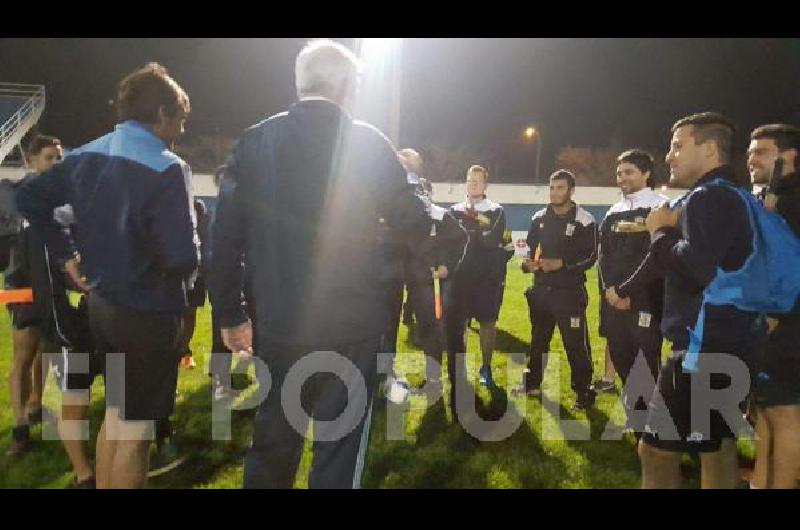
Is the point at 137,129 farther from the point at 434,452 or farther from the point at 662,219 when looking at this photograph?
the point at 434,452

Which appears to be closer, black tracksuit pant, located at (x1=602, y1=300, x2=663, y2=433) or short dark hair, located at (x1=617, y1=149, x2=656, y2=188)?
black tracksuit pant, located at (x1=602, y1=300, x2=663, y2=433)

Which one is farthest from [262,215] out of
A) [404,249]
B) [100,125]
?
[100,125]

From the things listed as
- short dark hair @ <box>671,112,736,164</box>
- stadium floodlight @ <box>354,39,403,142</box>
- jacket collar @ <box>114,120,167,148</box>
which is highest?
stadium floodlight @ <box>354,39,403,142</box>

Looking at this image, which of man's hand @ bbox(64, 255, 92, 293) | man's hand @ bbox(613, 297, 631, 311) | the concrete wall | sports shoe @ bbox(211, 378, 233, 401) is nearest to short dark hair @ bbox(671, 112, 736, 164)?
man's hand @ bbox(613, 297, 631, 311)

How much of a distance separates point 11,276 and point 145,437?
217 cm

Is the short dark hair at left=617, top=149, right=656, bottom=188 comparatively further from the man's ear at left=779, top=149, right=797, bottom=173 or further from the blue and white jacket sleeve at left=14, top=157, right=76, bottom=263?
the blue and white jacket sleeve at left=14, top=157, right=76, bottom=263

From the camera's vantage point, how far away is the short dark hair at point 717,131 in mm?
2740

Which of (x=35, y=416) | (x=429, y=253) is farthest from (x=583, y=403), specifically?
(x=35, y=416)

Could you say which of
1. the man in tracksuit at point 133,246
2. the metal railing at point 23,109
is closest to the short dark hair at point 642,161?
the man in tracksuit at point 133,246

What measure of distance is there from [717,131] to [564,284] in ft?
8.42

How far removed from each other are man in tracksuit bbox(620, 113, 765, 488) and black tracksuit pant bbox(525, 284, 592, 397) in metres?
2.21

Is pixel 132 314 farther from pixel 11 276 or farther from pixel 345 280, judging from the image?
pixel 11 276

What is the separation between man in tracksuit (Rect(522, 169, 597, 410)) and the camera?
5082mm

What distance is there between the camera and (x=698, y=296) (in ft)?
9.09
